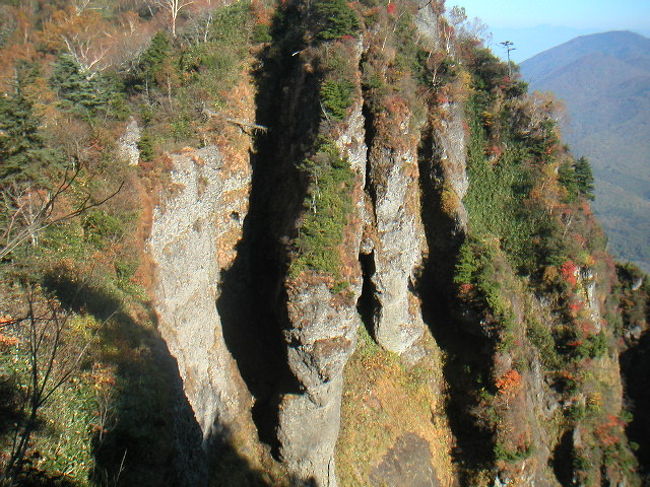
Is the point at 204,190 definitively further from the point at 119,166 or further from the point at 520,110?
the point at 520,110

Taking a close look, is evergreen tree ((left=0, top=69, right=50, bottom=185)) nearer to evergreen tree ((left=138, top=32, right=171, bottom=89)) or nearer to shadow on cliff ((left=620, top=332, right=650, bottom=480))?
evergreen tree ((left=138, top=32, right=171, bottom=89))

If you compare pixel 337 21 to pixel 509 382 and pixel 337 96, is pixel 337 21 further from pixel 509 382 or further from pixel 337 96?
pixel 509 382

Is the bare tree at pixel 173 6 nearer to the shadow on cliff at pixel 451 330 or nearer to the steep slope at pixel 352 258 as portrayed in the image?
the steep slope at pixel 352 258

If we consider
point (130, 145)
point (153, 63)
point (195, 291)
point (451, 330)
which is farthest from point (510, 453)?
point (153, 63)

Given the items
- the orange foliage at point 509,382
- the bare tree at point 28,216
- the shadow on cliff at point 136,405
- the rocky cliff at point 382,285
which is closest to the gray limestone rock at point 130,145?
the rocky cliff at point 382,285

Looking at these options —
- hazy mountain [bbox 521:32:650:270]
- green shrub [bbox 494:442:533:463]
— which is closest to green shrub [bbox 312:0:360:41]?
green shrub [bbox 494:442:533:463]
